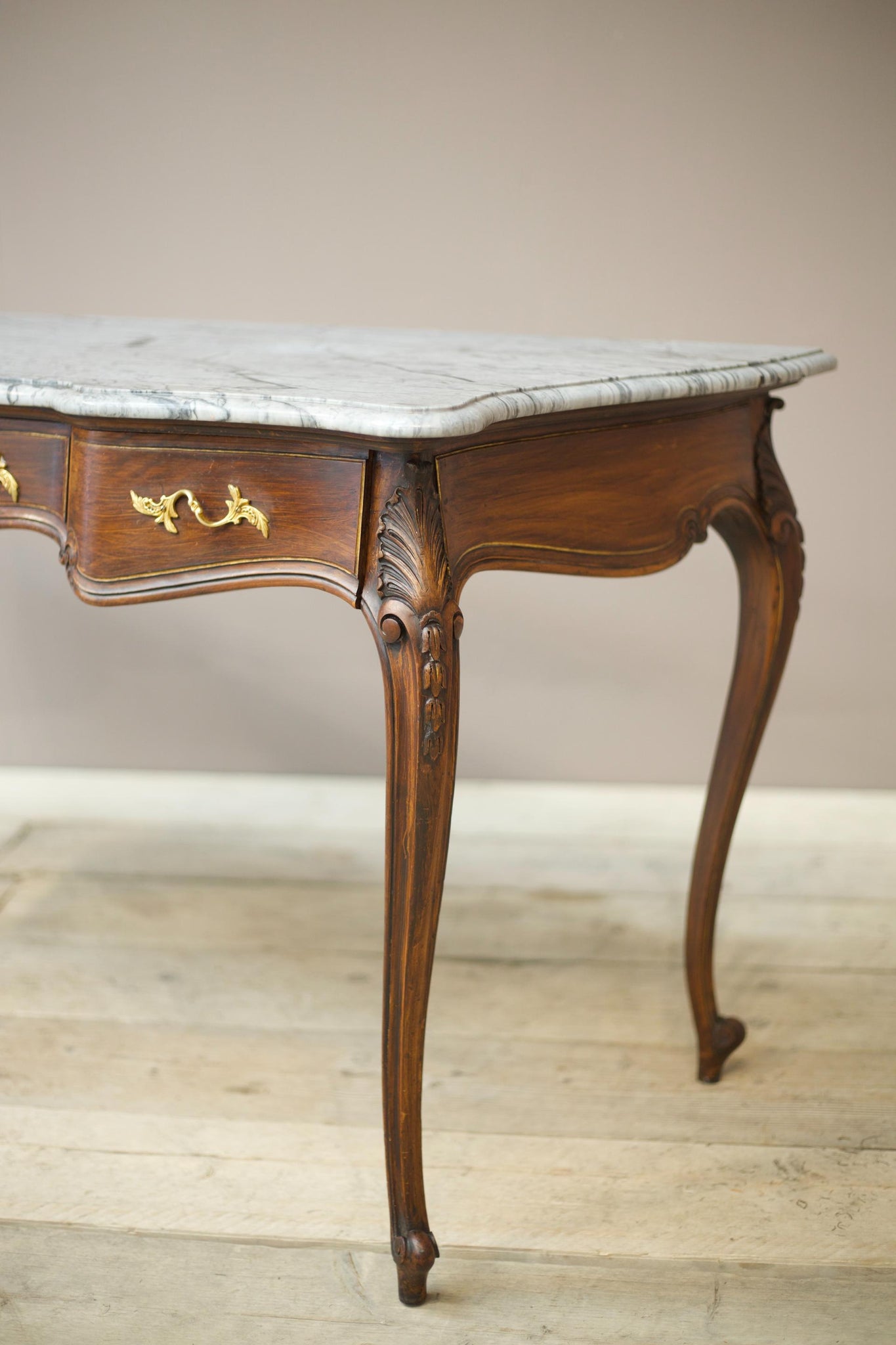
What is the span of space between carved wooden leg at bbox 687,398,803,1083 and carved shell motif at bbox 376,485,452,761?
517 mm

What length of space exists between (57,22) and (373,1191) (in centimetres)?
210

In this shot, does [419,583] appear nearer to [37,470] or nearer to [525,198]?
[37,470]

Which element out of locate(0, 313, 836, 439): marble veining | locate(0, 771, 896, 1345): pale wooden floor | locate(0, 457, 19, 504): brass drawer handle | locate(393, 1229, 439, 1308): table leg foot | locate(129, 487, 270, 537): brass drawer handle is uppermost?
locate(0, 313, 836, 439): marble veining

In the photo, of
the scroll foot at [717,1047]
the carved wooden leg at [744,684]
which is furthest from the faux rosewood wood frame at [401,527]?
the scroll foot at [717,1047]

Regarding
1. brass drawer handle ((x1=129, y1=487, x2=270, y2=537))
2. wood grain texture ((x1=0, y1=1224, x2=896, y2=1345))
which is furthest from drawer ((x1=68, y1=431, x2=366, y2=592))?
wood grain texture ((x1=0, y1=1224, x2=896, y2=1345))

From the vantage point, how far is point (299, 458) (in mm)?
1049

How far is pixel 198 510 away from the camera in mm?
1085

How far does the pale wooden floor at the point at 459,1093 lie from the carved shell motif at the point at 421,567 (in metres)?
0.61

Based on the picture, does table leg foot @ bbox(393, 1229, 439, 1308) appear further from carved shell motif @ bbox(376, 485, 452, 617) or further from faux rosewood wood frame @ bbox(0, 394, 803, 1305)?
carved shell motif @ bbox(376, 485, 452, 617)

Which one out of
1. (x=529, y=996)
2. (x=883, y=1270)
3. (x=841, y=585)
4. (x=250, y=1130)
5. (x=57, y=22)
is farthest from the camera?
(x=841, y=585)

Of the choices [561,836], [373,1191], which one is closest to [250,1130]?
[373,1191]

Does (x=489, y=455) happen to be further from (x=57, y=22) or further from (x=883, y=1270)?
(x=57, y=22)

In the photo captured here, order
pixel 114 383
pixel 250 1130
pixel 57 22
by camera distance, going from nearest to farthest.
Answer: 1. pixel 114 383
2. pixel 250 1130
3. pixel 57 22

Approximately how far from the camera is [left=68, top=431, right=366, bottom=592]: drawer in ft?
3.42
